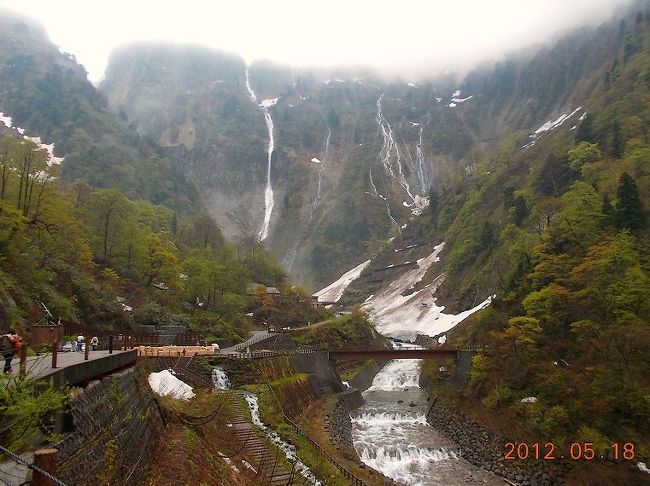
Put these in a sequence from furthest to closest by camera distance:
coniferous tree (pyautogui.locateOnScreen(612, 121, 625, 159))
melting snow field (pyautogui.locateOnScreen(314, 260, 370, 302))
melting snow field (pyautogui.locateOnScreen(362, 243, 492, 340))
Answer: melting snow field (pyautogui.locateOnScreen(314, 260, 370, 302)) → melting snow field (pyautogui.locateOnScreen(362, 243, 492, 340)) → coniferous tree (pyautogui.locateOnScreen(612, 121, 625, 159))

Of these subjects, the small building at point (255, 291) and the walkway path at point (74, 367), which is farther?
the small building at point (255, 291)

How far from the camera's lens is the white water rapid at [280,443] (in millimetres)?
19922

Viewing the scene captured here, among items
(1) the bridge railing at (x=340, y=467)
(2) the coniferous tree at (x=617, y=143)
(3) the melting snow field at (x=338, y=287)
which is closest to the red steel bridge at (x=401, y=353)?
(1) the bridge railing at (x=340, y=467)

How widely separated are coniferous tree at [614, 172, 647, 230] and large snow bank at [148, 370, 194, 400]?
32.8 meters

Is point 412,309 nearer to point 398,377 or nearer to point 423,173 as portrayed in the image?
point 398,377

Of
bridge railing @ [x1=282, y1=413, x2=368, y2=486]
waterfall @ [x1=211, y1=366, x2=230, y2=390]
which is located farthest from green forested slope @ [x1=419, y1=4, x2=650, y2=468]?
waterfall @ [x1=211, y1=366, x2=230, y2=390]

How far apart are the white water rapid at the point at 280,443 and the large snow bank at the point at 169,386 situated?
4.02m

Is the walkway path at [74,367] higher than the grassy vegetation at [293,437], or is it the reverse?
the walkway path at [74,367]

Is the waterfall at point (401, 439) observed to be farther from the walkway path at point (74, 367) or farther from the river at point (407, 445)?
the walkway path at point (74, 367)

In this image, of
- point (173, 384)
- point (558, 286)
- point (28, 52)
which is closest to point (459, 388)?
point (558, 286)

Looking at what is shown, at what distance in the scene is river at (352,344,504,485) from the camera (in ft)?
85.8

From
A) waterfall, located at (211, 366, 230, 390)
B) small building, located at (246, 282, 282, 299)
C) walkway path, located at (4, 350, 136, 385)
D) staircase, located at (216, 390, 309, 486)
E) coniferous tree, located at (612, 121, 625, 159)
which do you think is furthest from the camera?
small building, located at (246, 282, 282, 299)

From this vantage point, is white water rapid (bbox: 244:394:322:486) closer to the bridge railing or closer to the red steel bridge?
the bridge railing

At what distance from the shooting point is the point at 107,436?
943 cm
